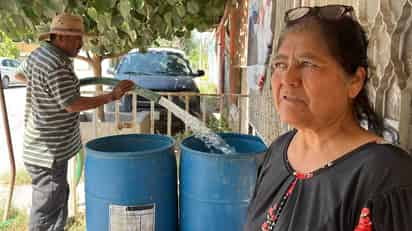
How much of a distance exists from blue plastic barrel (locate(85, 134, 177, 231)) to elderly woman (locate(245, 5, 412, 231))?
1169 millimetres

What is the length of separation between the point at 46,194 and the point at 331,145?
2.45 m

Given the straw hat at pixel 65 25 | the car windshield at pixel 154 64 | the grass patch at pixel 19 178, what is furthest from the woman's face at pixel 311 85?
the car windshield at pixel 154 64

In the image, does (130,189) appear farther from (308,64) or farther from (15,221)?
(15,221)

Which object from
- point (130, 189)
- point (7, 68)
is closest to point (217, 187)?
point (130, 189)

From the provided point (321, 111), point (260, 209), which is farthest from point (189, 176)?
point (321, 111)

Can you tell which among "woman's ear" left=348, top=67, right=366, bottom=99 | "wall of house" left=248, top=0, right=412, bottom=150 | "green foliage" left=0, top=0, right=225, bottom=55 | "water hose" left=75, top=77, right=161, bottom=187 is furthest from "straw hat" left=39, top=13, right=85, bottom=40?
"woman's ear" left=348, top=67, right=366, bottom=99

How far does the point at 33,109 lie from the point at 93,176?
39.0 inches

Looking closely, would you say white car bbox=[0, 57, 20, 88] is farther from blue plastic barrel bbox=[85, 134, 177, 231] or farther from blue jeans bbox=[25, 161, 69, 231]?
blue plastic barrel bbox=[85, 134, 177, 231]

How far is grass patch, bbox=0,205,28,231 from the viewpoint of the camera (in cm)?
378

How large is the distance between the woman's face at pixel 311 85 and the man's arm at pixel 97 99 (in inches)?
81.3

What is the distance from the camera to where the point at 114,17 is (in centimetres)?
330

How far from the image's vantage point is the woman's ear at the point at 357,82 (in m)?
0.94

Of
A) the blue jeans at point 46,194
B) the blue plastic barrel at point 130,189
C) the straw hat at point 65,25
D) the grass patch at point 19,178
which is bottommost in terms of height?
the grass patch at point 19,178

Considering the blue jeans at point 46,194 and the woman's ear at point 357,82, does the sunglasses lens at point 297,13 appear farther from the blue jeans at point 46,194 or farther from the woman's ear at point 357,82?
the blue jeans at point 46,194
